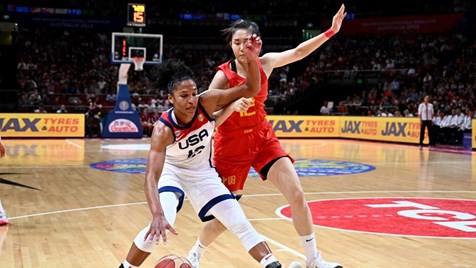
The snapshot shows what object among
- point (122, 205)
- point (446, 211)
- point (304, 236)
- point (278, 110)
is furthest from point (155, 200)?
point (278, 110)

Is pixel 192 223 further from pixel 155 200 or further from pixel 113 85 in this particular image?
pixel 113 85

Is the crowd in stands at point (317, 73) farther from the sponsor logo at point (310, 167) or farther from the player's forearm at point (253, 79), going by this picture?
the player's forearm at point (253, 79)

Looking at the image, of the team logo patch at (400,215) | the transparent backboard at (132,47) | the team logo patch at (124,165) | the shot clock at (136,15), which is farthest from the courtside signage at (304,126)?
the team logo patch at (400,215)

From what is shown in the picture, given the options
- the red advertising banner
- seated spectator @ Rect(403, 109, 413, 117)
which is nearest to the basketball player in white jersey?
seated spectator @ Rect(403, 109, 413, 117)

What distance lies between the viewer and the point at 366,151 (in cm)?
1900

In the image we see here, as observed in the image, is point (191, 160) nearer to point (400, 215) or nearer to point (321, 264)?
point (321, 264)

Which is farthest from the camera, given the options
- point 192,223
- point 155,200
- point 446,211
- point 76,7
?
point 76,7

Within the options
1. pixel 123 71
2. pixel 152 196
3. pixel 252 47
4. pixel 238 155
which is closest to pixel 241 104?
pixel 252 47

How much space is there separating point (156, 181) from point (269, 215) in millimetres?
3906

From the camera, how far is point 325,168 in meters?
13.8

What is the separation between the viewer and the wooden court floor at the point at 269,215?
5.59 meters

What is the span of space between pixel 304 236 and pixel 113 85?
27286 millimetres

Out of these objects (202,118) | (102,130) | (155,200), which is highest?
(202,118)

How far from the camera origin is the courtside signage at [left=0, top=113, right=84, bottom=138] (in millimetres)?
22458
